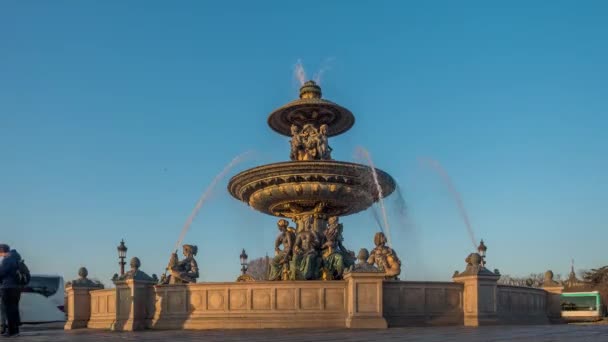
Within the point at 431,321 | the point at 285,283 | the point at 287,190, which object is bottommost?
the point at 431,321

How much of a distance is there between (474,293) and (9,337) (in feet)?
32.6

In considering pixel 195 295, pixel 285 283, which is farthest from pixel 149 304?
pixel 285 283

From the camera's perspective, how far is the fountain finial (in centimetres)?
2238

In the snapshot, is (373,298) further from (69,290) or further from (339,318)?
(69,290)

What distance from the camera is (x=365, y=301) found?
43.0ft

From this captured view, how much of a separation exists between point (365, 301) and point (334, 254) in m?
4.91

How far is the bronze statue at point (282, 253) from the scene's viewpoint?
18766 millimetres

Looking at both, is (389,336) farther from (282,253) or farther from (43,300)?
(43,300)

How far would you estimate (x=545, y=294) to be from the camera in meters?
17.2

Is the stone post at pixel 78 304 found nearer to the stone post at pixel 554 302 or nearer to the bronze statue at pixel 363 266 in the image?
the bronze statue at pixel 363 266

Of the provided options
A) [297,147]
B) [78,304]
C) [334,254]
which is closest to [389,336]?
[334,254]

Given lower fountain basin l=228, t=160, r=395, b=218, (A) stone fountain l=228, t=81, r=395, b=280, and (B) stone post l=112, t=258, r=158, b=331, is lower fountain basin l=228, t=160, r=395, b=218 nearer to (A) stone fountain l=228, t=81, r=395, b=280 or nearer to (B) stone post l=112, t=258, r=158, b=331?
(A) stone fountain l=228, t=81, r=395, b=280

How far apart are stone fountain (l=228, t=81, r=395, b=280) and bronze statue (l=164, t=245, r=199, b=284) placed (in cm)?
281

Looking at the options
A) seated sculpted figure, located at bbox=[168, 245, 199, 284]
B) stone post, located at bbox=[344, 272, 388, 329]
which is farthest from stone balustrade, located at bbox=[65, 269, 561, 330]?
seated sculpted figure, located at bbox=[168, 245, 199, 284]
